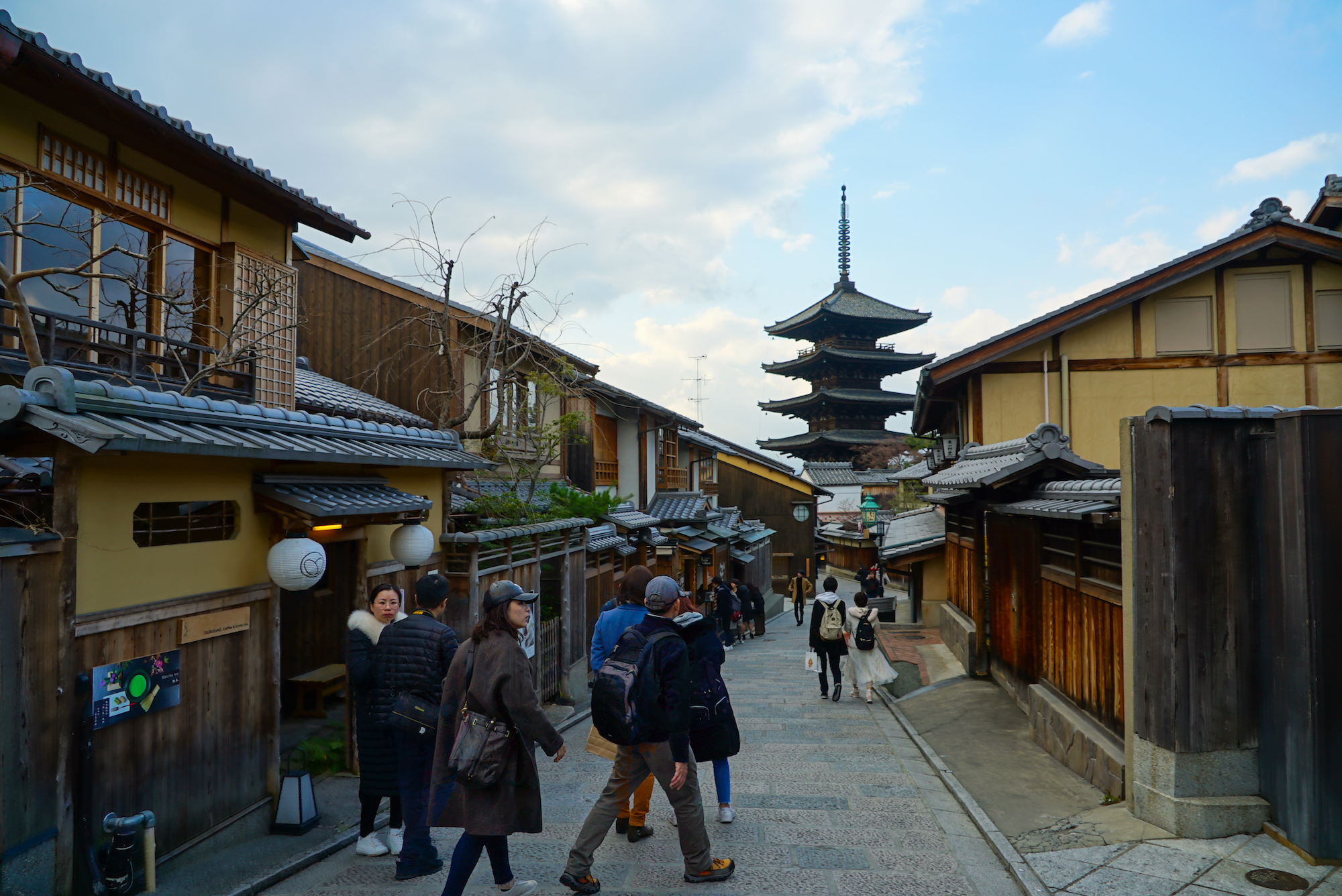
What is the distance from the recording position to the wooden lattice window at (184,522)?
5.30 m

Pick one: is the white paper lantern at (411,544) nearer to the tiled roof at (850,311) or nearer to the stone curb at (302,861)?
the stone curb at (302,861)

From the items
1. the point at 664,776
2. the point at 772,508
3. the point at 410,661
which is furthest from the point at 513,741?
the point at 772,508

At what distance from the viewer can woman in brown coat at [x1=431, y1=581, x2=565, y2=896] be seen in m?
4.47

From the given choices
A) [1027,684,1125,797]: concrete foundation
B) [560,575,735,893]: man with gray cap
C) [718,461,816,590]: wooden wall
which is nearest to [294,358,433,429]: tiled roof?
[560,575,735,893]: man with gray cap

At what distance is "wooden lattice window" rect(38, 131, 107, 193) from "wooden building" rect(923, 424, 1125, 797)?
31.2 ft

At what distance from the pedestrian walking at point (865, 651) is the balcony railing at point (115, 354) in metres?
8.65

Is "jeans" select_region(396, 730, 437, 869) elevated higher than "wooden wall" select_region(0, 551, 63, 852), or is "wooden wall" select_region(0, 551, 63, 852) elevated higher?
"wooden wall" select_region(0, 551, 63, 852)

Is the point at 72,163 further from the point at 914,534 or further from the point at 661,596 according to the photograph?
the point at 914,534

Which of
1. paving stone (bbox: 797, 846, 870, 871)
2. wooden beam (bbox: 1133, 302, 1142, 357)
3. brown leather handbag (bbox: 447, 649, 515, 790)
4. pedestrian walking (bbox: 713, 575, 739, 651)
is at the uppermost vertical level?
wooden beam (bbox: 1133, 302, 1142, 357)

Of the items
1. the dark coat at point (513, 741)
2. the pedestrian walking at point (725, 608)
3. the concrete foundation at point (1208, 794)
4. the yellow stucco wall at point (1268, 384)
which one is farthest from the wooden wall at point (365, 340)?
the yellow stucco wall at point (1268, 384)

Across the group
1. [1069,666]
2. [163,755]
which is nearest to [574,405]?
[1069,666]

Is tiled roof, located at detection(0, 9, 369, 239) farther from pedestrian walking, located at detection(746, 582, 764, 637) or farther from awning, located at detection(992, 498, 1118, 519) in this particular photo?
pedestrian walking, located at detection(746, 582, 764, 637)

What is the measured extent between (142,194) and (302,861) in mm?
6622

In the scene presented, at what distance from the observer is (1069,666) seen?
8.34 m
